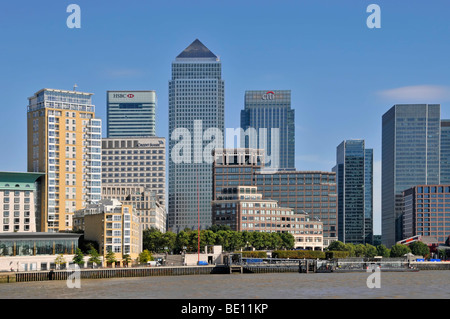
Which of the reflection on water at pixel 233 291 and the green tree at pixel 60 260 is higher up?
the reflection on water at pixel 233 291

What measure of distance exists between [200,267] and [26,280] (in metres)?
52.4

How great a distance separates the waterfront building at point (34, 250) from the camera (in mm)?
176000

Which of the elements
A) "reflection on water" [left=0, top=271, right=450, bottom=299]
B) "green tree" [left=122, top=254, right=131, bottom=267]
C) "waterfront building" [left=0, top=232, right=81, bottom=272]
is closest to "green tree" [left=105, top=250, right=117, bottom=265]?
"green tree" [left=122, top=254, right=131, bottom=267]

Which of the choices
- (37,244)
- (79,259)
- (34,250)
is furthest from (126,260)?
(34,250)

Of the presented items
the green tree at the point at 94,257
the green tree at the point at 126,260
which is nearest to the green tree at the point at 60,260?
the green tree at the point at 94,257

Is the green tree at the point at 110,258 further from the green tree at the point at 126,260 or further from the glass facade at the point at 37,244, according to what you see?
the glass facade at the point at 37,244

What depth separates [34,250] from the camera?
18200cm

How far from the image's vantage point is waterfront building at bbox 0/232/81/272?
6929 inches

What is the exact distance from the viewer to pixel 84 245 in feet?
641

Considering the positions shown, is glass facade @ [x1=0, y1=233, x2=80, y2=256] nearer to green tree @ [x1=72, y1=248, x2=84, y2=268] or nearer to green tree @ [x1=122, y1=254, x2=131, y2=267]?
green tree @ [x1=72, y1=248, x2=84, y2=268]

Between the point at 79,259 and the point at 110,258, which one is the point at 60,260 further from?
the point at 110,258
